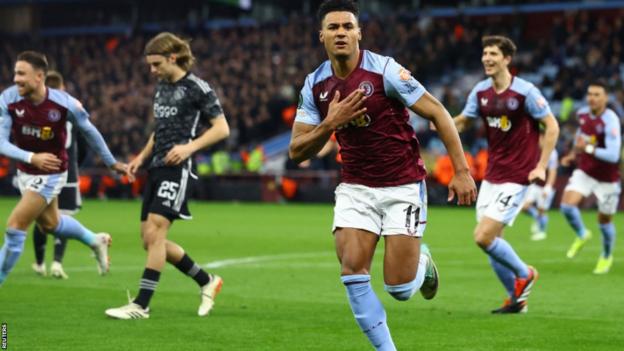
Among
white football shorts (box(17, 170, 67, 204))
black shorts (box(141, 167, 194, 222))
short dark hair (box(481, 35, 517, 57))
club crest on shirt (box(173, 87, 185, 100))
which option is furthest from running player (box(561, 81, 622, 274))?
white football shorts (box(17, 170, 67, 204))

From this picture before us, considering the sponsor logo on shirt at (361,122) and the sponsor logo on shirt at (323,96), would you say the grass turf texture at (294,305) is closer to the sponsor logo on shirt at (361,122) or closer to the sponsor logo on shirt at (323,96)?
the sponsor logo on shirt at (361,122)

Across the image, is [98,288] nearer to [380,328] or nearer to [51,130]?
[51,130]

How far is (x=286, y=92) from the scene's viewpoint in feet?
129

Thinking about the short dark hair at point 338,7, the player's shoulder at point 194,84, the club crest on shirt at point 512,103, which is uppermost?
the short dark hair at point 338,7

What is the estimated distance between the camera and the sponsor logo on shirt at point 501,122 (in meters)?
10.8

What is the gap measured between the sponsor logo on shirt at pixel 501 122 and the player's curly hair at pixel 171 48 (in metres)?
2.95

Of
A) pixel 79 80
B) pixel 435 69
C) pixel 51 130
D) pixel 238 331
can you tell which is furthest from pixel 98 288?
pixel 79 80

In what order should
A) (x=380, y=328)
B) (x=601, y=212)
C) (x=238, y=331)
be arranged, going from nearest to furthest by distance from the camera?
(x=380, y=328) → (x=238, y=331) → (x=601, y=212)

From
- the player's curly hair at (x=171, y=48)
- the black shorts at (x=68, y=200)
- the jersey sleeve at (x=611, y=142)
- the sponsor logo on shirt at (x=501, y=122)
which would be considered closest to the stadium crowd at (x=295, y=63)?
the jersey sleeve at (x=611, y=142)

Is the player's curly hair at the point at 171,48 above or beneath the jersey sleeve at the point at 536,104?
above

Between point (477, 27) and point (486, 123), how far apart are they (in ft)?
90.5

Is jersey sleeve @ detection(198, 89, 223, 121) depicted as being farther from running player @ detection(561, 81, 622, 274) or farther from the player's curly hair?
running player @ detection(561, 81, 622, 274)

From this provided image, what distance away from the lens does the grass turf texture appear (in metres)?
8.62

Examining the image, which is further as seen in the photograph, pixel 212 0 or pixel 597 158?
pixel 212 0
